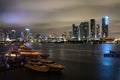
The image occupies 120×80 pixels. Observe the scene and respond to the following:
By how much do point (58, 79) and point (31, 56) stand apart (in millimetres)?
39221

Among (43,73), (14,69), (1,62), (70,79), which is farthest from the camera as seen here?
(1,62)

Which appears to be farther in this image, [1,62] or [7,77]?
[1,62]

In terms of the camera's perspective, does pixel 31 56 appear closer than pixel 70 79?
No

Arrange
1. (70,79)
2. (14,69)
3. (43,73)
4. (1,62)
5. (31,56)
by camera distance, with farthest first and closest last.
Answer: (31,56)
(1,62)
(14,69)
(43,73)
(70,79)

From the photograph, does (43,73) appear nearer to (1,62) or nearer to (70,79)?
(70,79)

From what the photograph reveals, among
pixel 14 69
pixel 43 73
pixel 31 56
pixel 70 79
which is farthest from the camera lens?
pixel 31 56

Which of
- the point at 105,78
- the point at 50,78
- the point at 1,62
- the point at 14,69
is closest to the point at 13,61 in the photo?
the point at 1,62

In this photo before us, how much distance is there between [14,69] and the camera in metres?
57.6

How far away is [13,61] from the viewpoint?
65438 millimetres

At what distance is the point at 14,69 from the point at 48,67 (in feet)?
33.2

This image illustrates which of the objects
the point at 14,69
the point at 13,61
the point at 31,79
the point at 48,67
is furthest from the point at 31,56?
the point at 31,79

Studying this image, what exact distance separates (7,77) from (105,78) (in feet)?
67.5

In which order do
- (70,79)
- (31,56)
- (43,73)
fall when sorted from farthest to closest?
(31,56) → (43,73) → (70,79)

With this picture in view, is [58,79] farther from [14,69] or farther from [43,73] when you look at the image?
[14,69]
